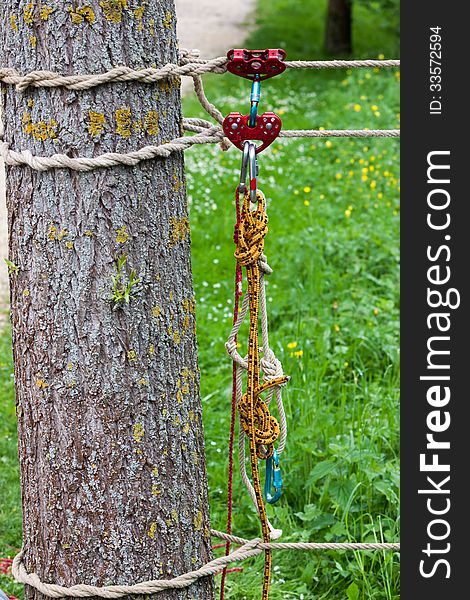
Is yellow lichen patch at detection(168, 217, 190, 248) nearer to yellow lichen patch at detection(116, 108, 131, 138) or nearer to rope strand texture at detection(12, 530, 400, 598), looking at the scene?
yellow lichen patch at detection(116, 108, 131, 138)

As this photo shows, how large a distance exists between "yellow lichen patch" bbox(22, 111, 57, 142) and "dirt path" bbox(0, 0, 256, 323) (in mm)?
8879

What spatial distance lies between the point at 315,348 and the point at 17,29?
2467 mm

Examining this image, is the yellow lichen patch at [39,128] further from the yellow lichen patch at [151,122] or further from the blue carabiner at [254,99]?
the blue carabiner at [254,99]

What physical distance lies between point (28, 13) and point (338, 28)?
1045cm

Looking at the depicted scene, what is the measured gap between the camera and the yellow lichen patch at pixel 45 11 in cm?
187

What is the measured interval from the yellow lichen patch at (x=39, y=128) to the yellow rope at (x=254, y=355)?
46cm

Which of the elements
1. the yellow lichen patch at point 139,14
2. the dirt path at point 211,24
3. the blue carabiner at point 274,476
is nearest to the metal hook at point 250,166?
the yellow lichen patch at point 139,14

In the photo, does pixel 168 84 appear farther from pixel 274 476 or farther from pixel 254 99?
pixel 274 476

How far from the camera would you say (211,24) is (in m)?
14.8

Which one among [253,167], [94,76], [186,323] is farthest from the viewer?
[186,323]

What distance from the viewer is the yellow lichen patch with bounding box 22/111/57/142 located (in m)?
1.92

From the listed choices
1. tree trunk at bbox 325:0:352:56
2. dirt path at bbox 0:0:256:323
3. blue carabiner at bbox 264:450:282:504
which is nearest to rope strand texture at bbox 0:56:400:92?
blue carabiner at bbox 264:450:282:504

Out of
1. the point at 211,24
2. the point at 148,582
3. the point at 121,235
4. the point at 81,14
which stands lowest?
the point at 148,582

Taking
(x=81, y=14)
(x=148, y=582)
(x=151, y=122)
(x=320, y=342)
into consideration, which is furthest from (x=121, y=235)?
(x=320, y=342)
